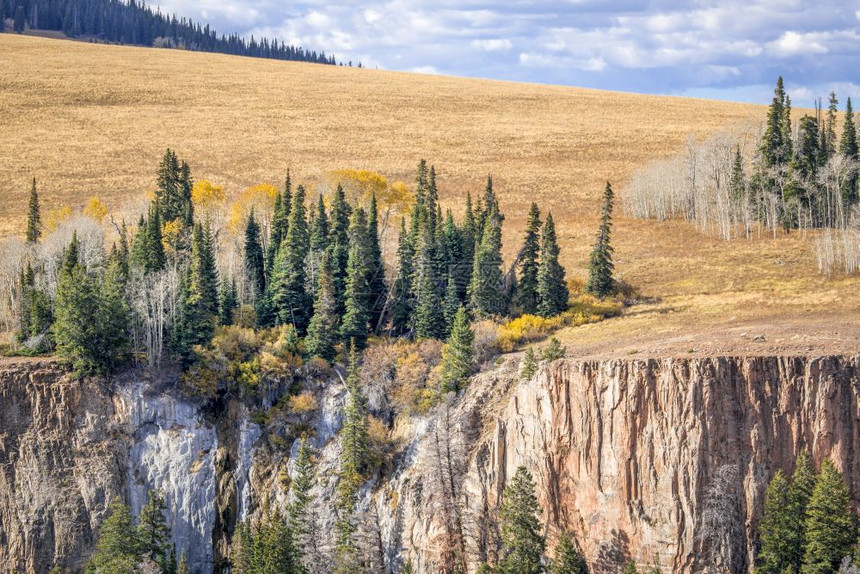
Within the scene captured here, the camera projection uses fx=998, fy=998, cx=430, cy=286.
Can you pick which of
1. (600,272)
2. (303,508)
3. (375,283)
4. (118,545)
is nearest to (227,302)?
(375,283)

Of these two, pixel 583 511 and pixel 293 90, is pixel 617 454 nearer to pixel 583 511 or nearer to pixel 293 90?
pixel 583 511

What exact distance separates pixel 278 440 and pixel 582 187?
58571 mm

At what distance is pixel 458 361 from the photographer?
62.3m

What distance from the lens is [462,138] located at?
13325cm

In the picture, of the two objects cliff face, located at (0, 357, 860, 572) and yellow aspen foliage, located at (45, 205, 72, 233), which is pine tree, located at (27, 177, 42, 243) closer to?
yellow aspen foliage, located at (45, 205, 72, 233)

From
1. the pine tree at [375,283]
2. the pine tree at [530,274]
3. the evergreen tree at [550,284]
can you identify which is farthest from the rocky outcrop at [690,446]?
the pine tree at [375,283]

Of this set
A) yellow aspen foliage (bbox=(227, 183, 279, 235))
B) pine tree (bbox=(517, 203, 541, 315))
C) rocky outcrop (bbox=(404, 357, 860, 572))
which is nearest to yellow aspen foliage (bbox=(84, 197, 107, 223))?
yellow aspen foliage (bbox=(227, 183, 279, 235))

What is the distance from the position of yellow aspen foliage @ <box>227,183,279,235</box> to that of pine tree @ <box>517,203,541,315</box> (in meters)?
25.6

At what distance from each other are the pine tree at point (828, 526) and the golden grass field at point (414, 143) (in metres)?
14.5

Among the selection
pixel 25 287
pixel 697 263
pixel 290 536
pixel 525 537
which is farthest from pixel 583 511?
pixel 25 287

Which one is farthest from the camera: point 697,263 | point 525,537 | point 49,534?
point 697,263

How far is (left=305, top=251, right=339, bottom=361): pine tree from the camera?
68.8 meters

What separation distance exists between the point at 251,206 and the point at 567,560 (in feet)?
153

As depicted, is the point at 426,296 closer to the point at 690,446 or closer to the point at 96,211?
the point at 690,446
